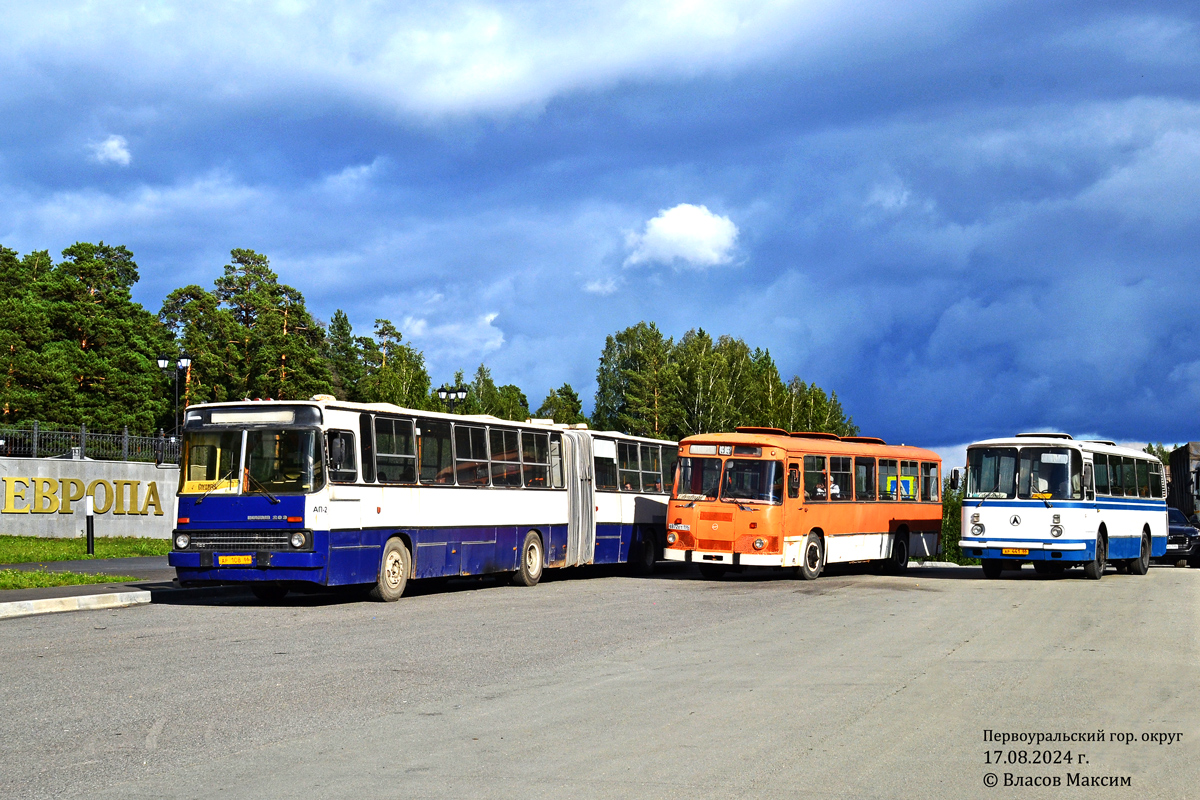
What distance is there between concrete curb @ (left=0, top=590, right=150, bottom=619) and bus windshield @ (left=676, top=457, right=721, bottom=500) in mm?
11237

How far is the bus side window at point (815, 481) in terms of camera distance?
26.5m

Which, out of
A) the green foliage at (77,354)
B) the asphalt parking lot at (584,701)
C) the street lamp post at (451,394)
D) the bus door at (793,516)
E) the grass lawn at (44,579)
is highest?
the green foliage at (77,354)

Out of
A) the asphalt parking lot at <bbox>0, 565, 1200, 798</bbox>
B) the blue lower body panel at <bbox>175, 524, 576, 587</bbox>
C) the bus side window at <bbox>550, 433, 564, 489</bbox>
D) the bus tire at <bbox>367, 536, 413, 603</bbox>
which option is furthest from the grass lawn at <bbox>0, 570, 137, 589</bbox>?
the bus side window at <bbox>550, 433, 564, 489</bbox>

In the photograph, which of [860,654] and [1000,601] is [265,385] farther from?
[860,654]

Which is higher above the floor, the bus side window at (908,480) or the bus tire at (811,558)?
the bus side window at (908,480)

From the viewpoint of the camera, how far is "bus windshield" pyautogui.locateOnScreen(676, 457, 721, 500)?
26094 millimetres

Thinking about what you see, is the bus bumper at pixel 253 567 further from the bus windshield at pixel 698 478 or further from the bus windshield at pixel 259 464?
the bus windshield at pixel 698 478

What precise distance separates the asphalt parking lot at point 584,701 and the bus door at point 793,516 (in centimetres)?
707

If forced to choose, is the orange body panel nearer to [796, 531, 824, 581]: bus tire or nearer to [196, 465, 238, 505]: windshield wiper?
[796, 531, 824, 581]: bus tire

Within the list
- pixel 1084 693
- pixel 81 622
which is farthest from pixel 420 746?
pixel 81 622

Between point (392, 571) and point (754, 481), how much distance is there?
331 inches

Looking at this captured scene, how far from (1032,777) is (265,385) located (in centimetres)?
7345

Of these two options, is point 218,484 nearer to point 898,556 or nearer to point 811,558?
point 811,558

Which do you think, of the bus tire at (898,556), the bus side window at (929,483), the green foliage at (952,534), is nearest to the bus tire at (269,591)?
the bus tire at (898,556)
